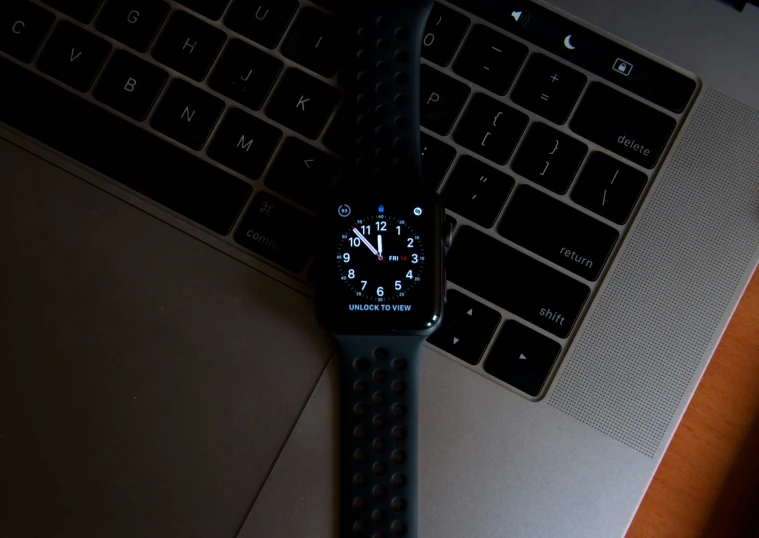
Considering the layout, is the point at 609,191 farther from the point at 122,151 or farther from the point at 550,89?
the point at 122,151

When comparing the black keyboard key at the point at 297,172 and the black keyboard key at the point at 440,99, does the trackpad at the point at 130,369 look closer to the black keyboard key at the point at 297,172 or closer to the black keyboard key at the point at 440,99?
the black keyboard key at the point at 297,172

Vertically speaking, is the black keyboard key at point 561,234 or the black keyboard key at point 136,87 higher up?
the black keyboard key at point 561,234

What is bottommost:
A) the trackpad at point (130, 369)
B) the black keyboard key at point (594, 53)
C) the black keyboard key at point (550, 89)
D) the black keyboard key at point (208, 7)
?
the trackpad at point (130, 369)

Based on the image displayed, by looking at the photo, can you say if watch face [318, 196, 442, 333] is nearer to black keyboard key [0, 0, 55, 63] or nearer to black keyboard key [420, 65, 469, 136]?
black keyboard key [420, 65, 469, 136]

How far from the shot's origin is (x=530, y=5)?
49 cm

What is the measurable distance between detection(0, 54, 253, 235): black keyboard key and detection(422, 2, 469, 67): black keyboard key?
0.19 m

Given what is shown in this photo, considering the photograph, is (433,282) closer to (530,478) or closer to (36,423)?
(530,478)

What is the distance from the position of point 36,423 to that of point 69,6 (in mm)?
339

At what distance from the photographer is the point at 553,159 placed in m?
0.48

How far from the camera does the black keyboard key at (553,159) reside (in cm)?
48

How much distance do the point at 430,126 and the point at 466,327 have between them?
0.16m

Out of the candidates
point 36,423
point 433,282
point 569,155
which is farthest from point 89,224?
point 569,155

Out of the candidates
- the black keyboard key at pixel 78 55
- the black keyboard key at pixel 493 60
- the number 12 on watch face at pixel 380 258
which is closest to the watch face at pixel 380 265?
the number 12 on watch face at pixel 380 258

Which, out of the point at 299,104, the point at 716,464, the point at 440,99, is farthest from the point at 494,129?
the point at 716,464
